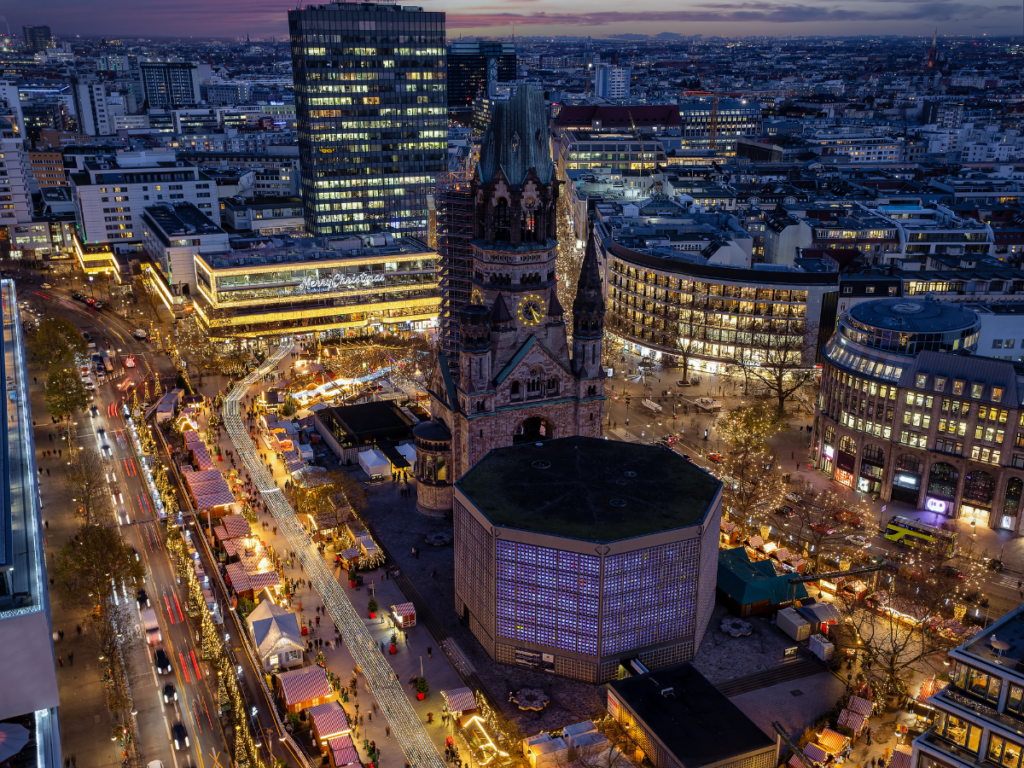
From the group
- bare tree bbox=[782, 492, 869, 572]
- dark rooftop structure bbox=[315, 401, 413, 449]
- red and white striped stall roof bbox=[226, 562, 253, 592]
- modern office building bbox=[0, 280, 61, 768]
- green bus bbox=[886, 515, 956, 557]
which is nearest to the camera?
modern office building bbox=[0, 280, 61, 768]

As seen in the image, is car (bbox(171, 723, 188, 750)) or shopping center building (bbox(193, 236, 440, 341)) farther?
shopping center building (bbox(193, 236, 440, 341))

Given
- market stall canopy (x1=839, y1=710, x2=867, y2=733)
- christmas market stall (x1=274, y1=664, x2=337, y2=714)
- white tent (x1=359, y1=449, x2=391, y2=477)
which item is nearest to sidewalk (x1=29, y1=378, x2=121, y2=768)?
christmas market stall (x1=274, y1=664, x2=337, y2=714)

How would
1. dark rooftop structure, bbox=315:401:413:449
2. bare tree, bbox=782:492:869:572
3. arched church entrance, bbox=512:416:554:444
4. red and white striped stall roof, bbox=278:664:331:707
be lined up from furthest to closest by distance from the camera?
dark rooftop structure, bbox=315:401:413:449 → arched church entrance, bbox=512:416:554:444 → bare tree, bbox=782:492:869:572 → red and white striped stall roof, bbox=278:664:331:707

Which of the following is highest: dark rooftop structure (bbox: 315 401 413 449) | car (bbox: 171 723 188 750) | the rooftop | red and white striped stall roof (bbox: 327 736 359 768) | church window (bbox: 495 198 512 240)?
church window (bbox: 495 198 512 240)

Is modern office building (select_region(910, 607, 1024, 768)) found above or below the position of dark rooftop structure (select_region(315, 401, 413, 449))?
above

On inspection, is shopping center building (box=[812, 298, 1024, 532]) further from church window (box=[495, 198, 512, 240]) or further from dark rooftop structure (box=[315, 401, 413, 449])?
dark rooftop structure (box=[315, 401, 413, 449])

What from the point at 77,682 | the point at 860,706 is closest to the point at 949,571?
the point at 860,706

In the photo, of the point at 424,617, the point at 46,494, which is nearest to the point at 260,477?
the point at 46,494

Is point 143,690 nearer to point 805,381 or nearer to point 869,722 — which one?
point 869,722
